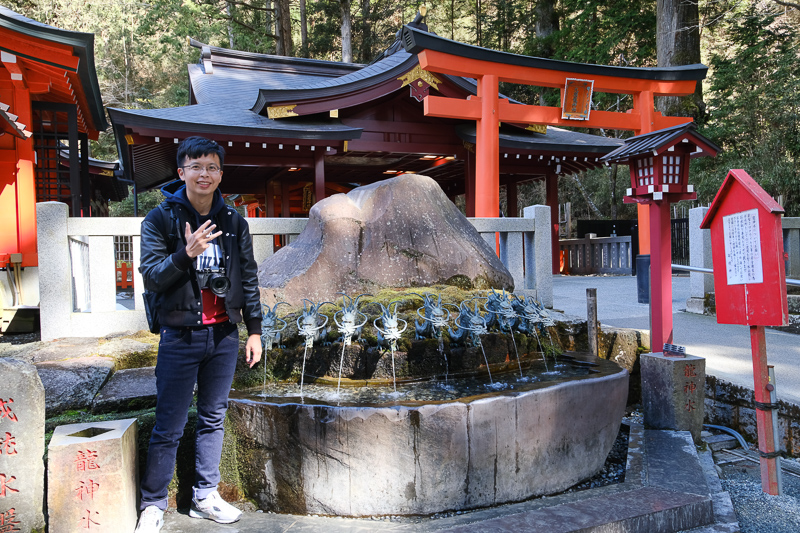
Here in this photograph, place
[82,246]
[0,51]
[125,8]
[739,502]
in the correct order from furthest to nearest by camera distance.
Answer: [125,8] → [0,51] → [82,246] → [739,502]

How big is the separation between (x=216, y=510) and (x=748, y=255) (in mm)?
2983

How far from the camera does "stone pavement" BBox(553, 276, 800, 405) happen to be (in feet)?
13.9

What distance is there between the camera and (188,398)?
235cm

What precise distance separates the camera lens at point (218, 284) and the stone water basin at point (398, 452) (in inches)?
26.7

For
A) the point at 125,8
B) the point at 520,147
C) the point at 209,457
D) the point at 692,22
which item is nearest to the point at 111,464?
the point at 209,457

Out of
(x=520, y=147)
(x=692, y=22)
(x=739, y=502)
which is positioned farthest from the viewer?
(x=692, y=22)

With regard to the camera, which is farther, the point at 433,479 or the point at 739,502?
the point at 739,502

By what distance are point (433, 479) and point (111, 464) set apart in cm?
141

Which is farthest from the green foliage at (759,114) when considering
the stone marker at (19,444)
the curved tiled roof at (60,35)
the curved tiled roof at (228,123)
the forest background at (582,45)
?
the stone marker at (19,444)

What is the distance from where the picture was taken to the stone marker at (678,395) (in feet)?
11.6

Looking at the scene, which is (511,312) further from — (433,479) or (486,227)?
(486,227)

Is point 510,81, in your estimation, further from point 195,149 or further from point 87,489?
point 87,489

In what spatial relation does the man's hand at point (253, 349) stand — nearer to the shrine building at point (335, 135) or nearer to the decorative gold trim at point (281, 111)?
the shrine building at point (335, 135)

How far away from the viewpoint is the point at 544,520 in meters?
2.30
